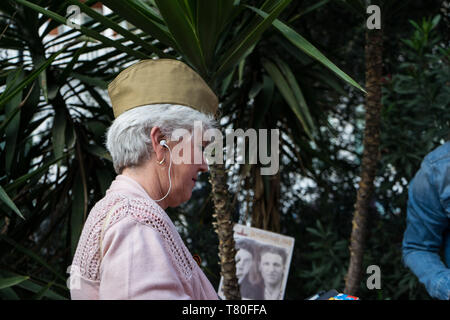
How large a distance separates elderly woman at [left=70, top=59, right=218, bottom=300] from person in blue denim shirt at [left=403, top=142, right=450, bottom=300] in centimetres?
93

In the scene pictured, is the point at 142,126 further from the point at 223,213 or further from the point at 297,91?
the point at 297,91

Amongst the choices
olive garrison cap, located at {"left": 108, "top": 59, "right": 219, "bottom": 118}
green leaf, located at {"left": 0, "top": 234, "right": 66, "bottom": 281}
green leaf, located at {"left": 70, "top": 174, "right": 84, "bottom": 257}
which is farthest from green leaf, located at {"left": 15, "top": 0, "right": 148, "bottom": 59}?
green leaf, located at {"left": 0, "top": 234, "right": 66, "bottom": 281}

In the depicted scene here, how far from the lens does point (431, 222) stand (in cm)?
176

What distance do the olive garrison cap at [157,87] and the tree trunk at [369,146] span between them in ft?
3.96

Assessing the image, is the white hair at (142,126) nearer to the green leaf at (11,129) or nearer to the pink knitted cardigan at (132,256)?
the pink knitted cardigan at (132,256)

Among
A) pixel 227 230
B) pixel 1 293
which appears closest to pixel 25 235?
pixel 1 293

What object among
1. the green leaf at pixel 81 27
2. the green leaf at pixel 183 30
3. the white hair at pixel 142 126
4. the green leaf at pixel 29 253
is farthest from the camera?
the green leaf at pixel 29 253

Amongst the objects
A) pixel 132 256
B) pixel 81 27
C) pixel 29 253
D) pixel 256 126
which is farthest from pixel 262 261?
pixel 132 256

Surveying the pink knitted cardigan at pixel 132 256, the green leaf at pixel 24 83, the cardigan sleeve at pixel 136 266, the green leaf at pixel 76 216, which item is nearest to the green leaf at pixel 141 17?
the green leaf at pixel 24 83

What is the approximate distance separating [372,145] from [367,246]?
3.92ft

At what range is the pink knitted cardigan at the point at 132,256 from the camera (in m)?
0.88

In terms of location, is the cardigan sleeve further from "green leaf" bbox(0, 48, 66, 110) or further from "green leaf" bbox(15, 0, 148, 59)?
"green leaf" bbox(0, 48, 66, 110)

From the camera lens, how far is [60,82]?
2137 mm
